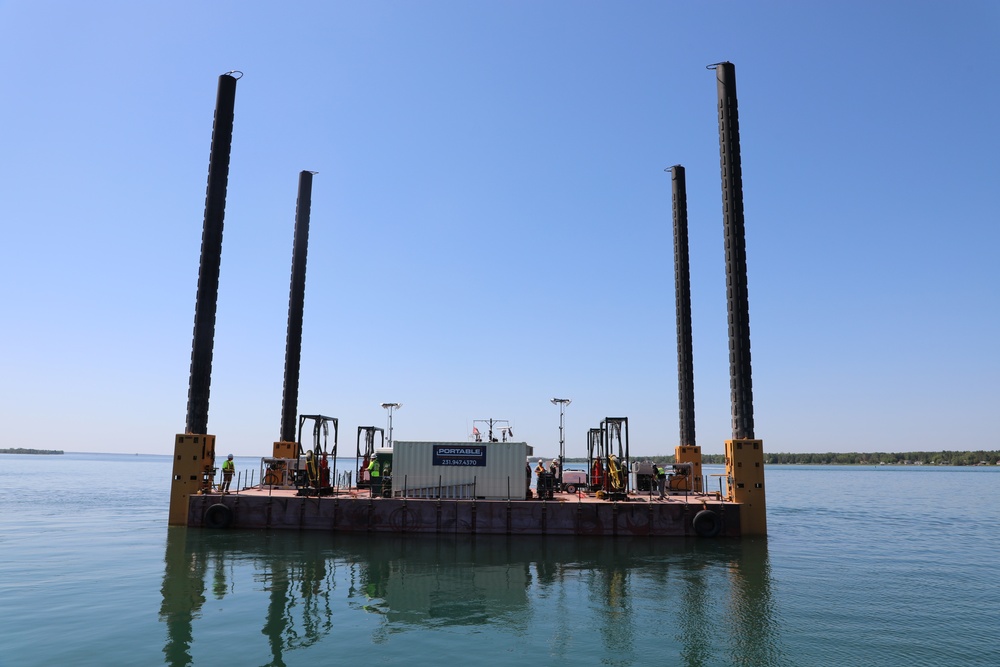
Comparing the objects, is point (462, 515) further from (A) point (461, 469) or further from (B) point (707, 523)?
(B) point (707, 523)

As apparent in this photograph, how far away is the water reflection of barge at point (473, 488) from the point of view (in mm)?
31922

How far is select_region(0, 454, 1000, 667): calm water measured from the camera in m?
15.1

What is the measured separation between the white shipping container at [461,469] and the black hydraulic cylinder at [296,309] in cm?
1487

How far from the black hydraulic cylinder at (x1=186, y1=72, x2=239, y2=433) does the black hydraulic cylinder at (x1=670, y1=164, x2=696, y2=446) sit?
1126 inches

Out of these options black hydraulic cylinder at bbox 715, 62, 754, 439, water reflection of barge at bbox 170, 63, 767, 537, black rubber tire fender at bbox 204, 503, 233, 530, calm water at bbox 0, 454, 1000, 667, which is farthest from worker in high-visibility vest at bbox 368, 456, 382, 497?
black hydraulic cylinder at bbox 715, 62, 754, 439

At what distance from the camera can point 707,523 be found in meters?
31.4

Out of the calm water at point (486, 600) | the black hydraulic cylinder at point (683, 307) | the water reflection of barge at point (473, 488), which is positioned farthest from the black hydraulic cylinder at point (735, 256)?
the black hydraulic cylinder at point (683, 307)

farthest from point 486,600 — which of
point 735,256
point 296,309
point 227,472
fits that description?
point 296,309

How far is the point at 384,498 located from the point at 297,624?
16311mm

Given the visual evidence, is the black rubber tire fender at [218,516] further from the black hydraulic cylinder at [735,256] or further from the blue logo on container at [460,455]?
the black hydraulic cylinder at [735,256]

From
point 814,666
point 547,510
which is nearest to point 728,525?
point 547,510

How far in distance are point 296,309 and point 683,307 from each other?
87.9 ft

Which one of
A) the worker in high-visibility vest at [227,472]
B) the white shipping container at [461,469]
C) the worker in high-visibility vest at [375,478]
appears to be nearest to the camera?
the white shipping container at [461,469]

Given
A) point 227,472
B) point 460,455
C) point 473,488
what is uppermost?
point 460,455
